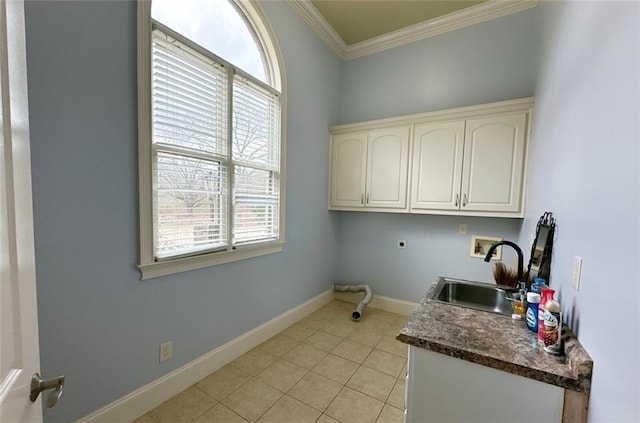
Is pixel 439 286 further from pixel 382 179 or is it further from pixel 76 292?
pixel 76 292

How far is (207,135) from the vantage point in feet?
6.27

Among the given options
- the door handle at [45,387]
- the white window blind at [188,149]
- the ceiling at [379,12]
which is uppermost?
the ceiling at [379,12]

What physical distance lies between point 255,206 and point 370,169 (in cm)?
143

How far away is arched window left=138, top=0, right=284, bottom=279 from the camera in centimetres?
159

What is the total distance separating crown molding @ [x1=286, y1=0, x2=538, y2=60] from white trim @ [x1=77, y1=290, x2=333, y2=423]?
125 inches

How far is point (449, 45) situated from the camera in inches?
113

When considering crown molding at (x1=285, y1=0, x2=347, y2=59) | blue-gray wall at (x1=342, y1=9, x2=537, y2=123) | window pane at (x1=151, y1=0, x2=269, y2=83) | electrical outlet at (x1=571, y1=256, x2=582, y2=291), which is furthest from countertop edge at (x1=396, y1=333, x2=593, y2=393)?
crown molding at (x1=285, y1=0, x2=347, y2=59)

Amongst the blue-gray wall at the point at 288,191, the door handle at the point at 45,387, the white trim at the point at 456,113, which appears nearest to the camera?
the door handle at the point at 45,387

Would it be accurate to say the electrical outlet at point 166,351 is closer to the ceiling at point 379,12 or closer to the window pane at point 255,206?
the window pane at point 255,206

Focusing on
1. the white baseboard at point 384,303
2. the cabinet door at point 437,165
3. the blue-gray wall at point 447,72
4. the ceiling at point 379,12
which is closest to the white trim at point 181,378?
the white baseboard at point 384,303

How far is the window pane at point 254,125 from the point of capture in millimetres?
2156

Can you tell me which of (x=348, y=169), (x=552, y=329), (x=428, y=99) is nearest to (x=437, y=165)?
(x=428, y=99)

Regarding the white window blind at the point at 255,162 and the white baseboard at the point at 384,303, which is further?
the white baseboard at the point at 384,303

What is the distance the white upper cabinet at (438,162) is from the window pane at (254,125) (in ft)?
3.29
